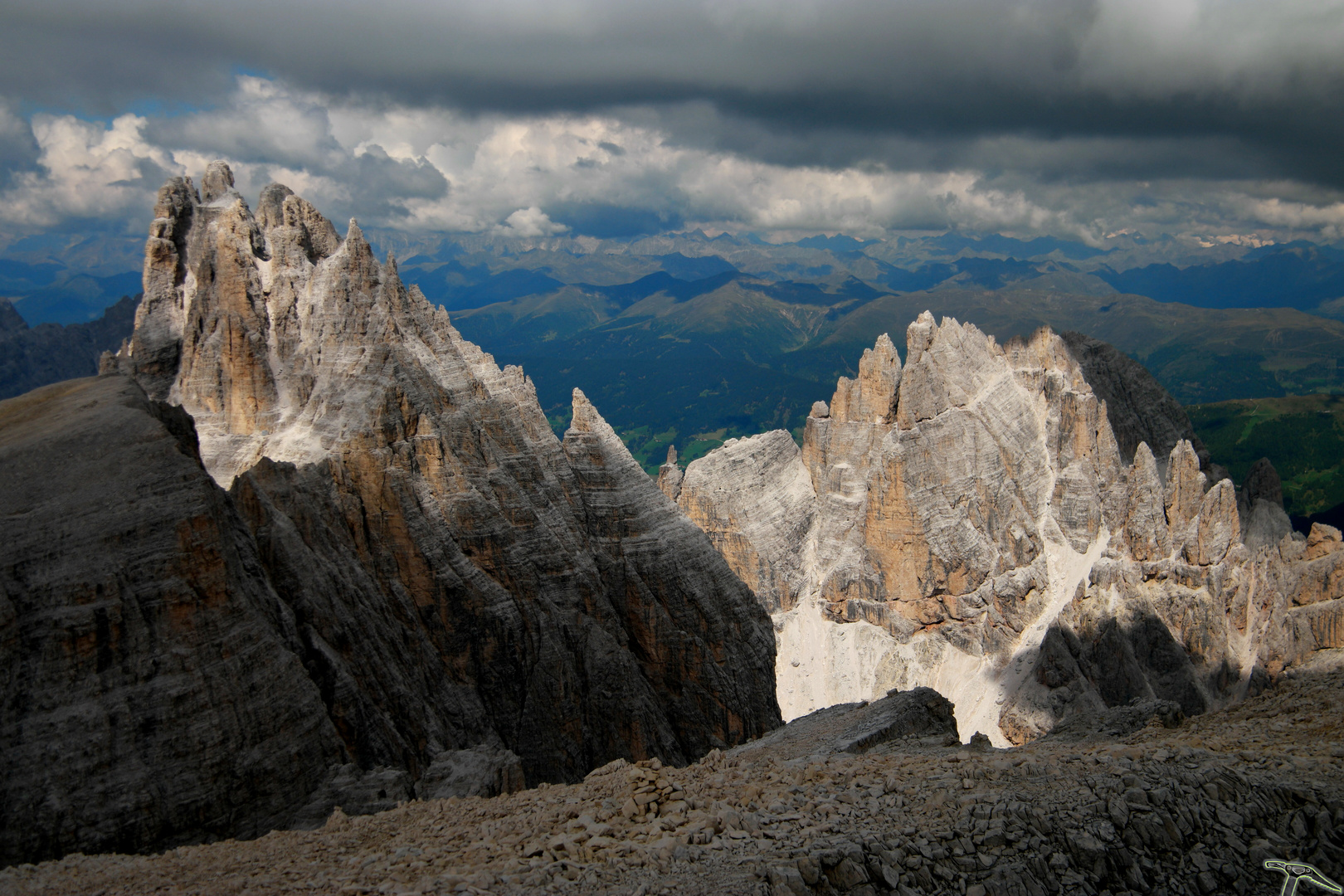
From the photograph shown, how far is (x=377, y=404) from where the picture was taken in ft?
140

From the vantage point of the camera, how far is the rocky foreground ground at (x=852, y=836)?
13734 mm

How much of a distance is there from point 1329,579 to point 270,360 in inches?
4277

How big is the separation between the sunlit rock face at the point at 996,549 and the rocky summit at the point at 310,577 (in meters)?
58.5

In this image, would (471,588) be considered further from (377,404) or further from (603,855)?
(603,855)

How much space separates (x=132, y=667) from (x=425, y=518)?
→ 20.2 m

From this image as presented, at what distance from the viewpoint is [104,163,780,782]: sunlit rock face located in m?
36.1

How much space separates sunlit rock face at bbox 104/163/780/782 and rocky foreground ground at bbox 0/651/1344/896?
13.2 metres

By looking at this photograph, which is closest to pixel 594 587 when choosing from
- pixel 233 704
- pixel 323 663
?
pixel 323 663

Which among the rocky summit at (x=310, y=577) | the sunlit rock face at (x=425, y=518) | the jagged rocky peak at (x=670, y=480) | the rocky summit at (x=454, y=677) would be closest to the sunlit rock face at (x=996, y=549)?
the rocky summit at (x=454, y=677)

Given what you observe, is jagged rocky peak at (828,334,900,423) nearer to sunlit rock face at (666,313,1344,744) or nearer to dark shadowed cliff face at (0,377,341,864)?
sunlit rock face at (666,313,1344,744)

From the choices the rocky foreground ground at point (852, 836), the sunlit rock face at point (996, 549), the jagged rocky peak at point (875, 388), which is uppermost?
the jagged rocky peak at point (875, 388)

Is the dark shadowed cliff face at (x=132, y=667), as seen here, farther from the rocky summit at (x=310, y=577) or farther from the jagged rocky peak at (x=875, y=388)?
the jagged rocky peak at (x=875, y=388)

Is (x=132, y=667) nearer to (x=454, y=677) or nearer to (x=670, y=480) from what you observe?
(x=454, y=677)

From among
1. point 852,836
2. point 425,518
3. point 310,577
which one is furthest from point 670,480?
point 852,836
